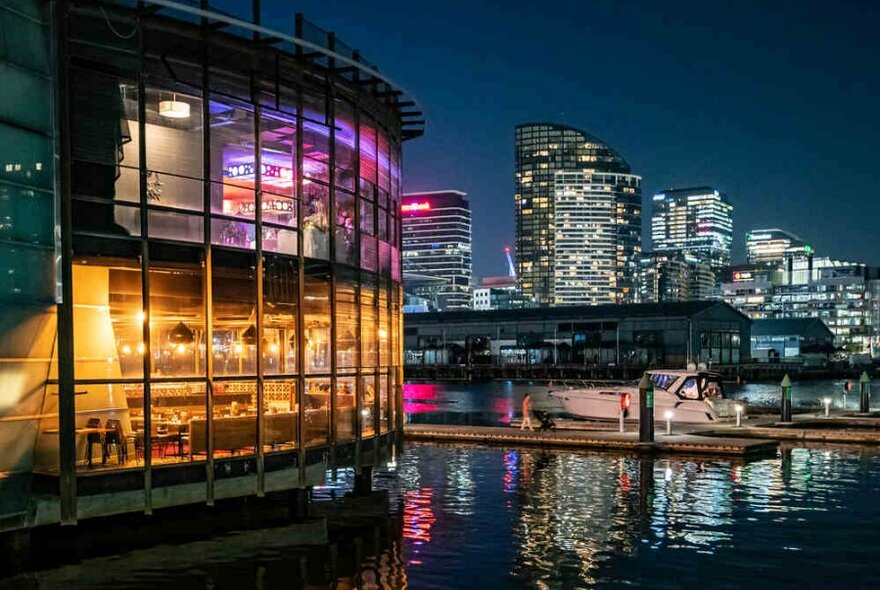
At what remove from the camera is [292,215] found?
22.0 metres

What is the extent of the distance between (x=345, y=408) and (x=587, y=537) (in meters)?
6.71

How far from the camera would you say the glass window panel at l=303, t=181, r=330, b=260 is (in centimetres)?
2253

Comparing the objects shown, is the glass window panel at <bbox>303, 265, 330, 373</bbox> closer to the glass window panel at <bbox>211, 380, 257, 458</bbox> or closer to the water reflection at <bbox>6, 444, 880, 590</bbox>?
the glass window panel at <bbox>211, 380, 257, 458</bbox>

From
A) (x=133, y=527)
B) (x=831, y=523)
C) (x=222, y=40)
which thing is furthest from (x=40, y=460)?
(x=831, y=523)

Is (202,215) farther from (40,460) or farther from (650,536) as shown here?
(650,536)

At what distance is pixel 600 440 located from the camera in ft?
134

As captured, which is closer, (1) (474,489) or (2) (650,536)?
(2) (650,536)

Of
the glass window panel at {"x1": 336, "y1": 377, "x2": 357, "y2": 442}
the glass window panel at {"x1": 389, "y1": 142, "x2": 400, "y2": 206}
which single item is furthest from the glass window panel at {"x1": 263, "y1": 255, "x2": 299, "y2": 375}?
the glass window panel at {"x1": 389, "y1": 142, "x2": 400, "y2": 206}

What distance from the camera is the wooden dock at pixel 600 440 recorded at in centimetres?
3862

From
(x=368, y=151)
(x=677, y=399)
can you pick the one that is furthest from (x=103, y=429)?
(x=677, y=399)

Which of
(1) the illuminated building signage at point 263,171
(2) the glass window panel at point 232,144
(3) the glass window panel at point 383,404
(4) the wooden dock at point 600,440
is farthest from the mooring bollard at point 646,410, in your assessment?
(2) the glass window panel at point 232,144

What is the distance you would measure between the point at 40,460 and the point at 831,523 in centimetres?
1956

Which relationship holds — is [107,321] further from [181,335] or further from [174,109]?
[174,109]

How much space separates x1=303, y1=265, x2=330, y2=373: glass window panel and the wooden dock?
788 inches
